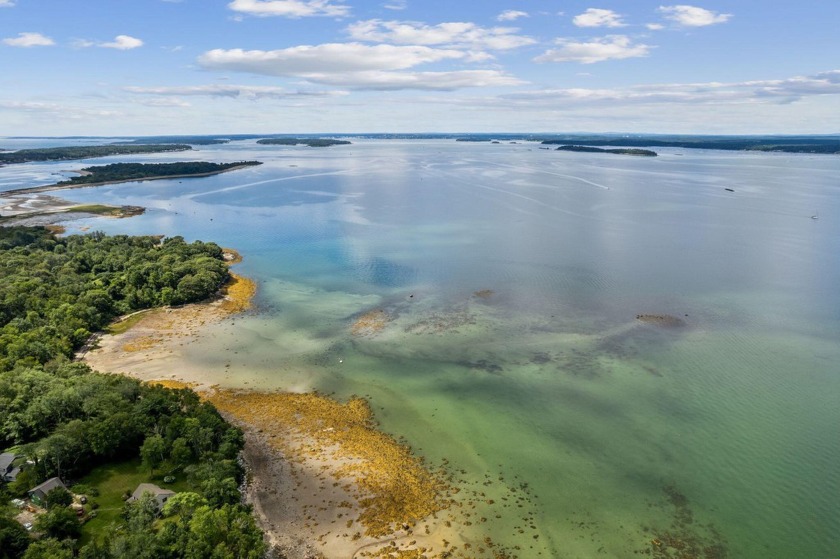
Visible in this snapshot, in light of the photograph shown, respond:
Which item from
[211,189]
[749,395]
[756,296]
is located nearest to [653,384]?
[749,395]

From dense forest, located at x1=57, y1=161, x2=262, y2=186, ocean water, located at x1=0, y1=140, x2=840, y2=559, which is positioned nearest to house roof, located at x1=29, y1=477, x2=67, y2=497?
ocean water, located at x1=0, y1=140, x2=840, y2=559

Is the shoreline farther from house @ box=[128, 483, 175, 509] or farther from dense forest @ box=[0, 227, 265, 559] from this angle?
house @ box=[128, 483, 175, 509]

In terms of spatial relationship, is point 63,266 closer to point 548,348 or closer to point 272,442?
point 272,442

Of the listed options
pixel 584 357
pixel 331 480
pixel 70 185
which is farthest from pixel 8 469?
pixel 70 185

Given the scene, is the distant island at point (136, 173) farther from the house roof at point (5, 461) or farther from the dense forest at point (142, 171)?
the house roof at point (5, 461)

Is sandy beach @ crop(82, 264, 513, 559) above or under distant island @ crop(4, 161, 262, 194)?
under

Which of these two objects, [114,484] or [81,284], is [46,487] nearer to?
[114,484]
